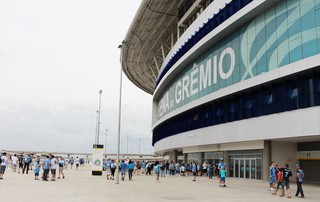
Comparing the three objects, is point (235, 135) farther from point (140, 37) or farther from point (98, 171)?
point (140, 37)

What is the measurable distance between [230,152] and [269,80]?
10.5m

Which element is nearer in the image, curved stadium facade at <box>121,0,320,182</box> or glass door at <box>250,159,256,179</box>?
curved stadium facade at <box>121,0,320,182</box>

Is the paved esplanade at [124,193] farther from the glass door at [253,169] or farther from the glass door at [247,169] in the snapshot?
the glass door at [247,169]

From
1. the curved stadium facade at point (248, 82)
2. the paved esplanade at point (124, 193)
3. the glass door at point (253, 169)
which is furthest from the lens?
the glass door at point (253, 169)

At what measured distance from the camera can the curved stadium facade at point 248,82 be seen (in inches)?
873

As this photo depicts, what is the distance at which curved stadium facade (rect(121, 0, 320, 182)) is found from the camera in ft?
72.7

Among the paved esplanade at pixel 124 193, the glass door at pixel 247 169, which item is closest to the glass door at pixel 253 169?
the glass door at pixel 247 169

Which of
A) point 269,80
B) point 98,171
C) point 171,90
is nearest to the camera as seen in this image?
point 269,80

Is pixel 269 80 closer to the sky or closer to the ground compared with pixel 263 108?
closer to the sky

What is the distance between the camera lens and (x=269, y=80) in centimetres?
2445

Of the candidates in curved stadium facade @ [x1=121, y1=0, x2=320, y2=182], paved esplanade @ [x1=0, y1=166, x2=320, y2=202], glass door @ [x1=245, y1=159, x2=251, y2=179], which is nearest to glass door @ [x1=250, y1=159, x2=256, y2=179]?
curved stadium facade @ [x1=121, y1=0, x2=320, y2=182]

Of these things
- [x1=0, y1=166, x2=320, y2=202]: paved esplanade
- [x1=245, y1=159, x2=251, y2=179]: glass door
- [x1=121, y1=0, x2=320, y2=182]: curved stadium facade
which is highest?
[x1=121, y1=0, x2=320, y2=182]: curved stadium facade

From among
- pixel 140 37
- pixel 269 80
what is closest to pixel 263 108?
pixel 269 80

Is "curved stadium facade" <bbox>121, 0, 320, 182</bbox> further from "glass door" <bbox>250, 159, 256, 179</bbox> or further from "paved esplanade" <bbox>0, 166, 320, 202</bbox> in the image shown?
"paved esplanade" <bbox>0, 166, 320, 202</bbox>
